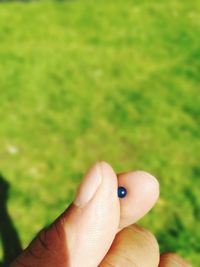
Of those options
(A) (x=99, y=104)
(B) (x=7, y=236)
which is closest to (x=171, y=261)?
(B) (x=7, y=236)

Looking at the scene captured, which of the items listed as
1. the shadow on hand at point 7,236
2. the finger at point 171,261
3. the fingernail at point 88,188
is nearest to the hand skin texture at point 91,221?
A: the fingernail at point 88,188

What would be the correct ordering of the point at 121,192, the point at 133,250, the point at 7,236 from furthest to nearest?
the point at 7,236 → the point at 133,250 → the point at 121,192

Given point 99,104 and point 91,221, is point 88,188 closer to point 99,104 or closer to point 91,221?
point 91,221

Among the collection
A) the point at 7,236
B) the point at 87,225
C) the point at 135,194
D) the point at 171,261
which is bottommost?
the point at 7,236

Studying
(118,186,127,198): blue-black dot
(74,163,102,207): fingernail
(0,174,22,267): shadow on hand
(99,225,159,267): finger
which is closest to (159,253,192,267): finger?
(99,225,159,267): finger

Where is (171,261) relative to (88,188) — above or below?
below

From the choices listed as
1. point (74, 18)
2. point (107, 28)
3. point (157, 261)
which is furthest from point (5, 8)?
point (157, 261)

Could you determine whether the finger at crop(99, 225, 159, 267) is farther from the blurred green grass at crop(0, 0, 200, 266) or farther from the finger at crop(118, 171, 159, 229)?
the blurred green grass at crop(0, 0, 200, 266)
